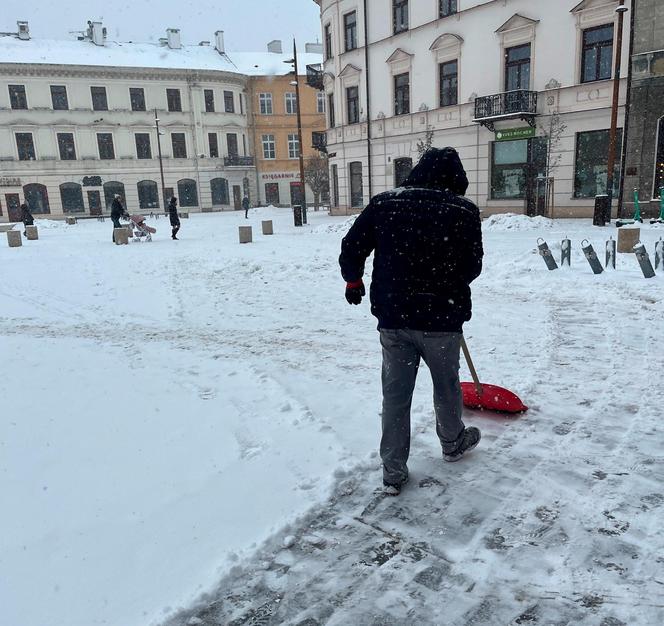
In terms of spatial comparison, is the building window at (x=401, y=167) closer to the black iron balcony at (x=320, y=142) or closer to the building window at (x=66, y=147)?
the black iron balcony at (x=320, y=142)

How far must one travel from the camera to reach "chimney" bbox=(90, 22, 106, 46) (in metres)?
43.6

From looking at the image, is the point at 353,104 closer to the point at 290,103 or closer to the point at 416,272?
the point at 290,103

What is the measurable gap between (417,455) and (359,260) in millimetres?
1386

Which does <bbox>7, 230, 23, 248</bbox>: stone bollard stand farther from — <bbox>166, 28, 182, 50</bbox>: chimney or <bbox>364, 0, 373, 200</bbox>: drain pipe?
<bbox>166, 28, 182, 50</bbox>: chimney

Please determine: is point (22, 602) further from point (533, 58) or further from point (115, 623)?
point (533, 58)

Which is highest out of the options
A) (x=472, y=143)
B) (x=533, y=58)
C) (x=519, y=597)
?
(x=533, y=58)

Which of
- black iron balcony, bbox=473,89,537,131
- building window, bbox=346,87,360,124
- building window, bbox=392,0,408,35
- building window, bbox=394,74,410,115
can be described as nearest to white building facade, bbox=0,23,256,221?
building window, bbox=346,87,360,124

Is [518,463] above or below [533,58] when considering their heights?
below

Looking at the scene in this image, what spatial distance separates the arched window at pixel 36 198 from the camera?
41.5m

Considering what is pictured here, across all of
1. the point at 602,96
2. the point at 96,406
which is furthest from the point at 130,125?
the point at 96,406

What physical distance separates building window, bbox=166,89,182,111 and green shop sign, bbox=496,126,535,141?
31.0m

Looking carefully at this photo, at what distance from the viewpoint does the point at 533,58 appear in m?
21.2

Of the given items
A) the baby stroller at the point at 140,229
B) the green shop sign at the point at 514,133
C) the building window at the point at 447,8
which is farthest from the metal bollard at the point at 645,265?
the building window at the point at 447,8

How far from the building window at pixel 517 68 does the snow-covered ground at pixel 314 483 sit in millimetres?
17905
